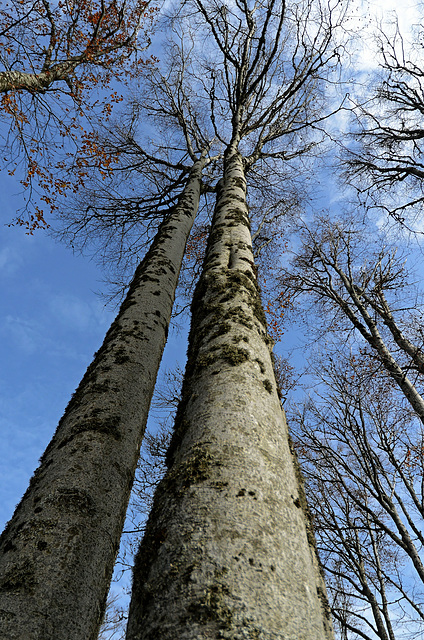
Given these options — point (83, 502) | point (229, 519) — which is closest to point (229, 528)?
point (229, 519)

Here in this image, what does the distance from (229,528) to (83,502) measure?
1.06 metres

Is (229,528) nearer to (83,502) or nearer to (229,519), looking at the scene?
(229,519)

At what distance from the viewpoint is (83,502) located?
1.72 metres

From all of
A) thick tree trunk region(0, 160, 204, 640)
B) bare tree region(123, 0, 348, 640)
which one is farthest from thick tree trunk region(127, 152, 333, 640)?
thick tree trunk region(0, 160, 204, 640)

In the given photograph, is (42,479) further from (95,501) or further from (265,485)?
(265,485)

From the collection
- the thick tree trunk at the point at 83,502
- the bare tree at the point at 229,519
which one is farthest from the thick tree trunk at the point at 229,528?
the thick tree trunk at the point at 83,502

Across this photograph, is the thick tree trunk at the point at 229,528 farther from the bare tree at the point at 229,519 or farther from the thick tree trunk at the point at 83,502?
the thick tree trunk at the point at 83,502

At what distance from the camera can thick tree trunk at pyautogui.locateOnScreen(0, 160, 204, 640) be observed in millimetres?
1338

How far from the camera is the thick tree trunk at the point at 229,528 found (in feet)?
2.65

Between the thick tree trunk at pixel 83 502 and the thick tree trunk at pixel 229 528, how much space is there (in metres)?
0.61

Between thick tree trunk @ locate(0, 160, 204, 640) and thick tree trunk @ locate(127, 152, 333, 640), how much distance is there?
611mm

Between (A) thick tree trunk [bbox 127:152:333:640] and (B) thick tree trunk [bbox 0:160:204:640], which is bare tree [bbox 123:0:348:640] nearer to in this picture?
(A) thick tree trunk [bbox 127:152:333:640]

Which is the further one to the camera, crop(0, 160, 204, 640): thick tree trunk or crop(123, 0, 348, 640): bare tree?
crop(0, 160, 204, 640): thick tree trunk

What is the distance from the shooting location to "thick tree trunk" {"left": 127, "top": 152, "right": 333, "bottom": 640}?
809 mm
